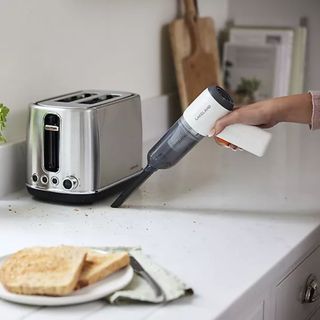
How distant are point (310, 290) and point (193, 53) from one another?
1.00 metres

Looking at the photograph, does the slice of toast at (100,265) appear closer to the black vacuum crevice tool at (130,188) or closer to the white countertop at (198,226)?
the white countertop at (198,226)

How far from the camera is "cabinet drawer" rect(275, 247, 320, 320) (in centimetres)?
128

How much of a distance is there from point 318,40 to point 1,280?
1620 millimetres

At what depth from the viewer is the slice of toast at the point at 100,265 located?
3.46 feet

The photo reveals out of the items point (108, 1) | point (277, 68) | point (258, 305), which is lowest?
point (258, 305)

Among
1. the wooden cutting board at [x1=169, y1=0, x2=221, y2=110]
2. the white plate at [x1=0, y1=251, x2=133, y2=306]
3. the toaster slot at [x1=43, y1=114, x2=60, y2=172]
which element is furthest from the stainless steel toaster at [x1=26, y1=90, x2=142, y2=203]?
the wooden cutting board at [x1=169, y1=0, x2=221, y2=110]

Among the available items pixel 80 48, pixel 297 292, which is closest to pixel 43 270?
pixel 297 292

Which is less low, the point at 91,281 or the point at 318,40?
the point at 318,40

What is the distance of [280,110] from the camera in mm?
1490

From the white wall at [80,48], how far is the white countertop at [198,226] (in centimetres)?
25

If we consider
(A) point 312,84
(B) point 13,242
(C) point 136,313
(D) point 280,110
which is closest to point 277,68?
(A) point 312,84

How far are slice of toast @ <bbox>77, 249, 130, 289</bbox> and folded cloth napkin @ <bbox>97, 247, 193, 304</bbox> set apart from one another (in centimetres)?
3

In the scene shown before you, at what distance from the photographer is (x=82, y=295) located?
102 cm

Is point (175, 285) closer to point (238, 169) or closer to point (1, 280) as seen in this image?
point (1, 280)
